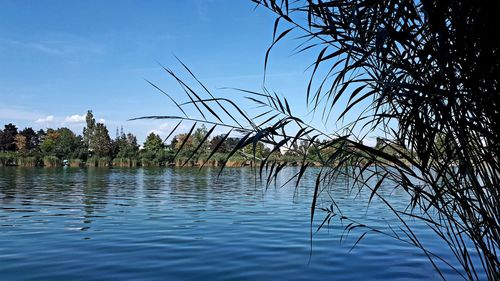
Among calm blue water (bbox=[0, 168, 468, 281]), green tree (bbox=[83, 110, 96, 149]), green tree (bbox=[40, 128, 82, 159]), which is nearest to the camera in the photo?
calm blue water (bbox=[0, 168, 468, 281])

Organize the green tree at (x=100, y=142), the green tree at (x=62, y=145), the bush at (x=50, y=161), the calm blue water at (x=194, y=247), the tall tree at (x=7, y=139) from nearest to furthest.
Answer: the calm blue water at (x=194, y=247)
the bush at (x=50, y=161)
the green tree at (x=62, y=145)
the green tree at (x=100, y=142)
the tall tree at (x=7, y=139)

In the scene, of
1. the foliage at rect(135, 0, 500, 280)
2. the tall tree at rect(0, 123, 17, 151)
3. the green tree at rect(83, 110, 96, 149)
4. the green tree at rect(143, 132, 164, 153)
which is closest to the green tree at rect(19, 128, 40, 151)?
the tall tree at rect(0, 123, 17, 151)

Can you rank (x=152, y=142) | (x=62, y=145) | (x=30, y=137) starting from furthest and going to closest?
(x=30, y=137)
(x=152, y=142)
(x=62, y=145)

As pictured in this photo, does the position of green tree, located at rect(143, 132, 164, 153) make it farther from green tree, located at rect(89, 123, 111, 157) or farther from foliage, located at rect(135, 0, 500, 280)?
foliage, located at rect(135, 0, 500, 280)

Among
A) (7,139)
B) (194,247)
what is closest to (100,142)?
(7,139)

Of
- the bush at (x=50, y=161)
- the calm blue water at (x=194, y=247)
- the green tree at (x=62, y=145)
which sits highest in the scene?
the green tree at (x=62, y=145)

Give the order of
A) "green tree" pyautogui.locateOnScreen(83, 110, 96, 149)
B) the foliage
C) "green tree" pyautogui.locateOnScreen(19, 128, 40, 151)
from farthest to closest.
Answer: "green tree" pyautogui.locateOnScreen(19, 128, 40, 151), "green tree" pyautogui.locateOnScreen(83, 110, 96, 149), the foliage

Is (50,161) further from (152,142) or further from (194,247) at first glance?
(194,247)

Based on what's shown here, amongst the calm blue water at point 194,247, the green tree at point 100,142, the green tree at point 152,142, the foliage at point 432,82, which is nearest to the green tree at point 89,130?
the green tree at point 100,142

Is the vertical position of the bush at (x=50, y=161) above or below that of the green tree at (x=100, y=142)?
below

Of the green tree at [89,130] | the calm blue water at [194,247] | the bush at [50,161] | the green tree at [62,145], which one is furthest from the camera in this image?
the green tree at [89,130]

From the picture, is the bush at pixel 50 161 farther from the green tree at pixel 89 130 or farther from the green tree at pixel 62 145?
the green tree at pixel 89 130

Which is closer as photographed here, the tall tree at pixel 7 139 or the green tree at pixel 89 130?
the green tree at pixel 89 130

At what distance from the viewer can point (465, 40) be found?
2535mm
